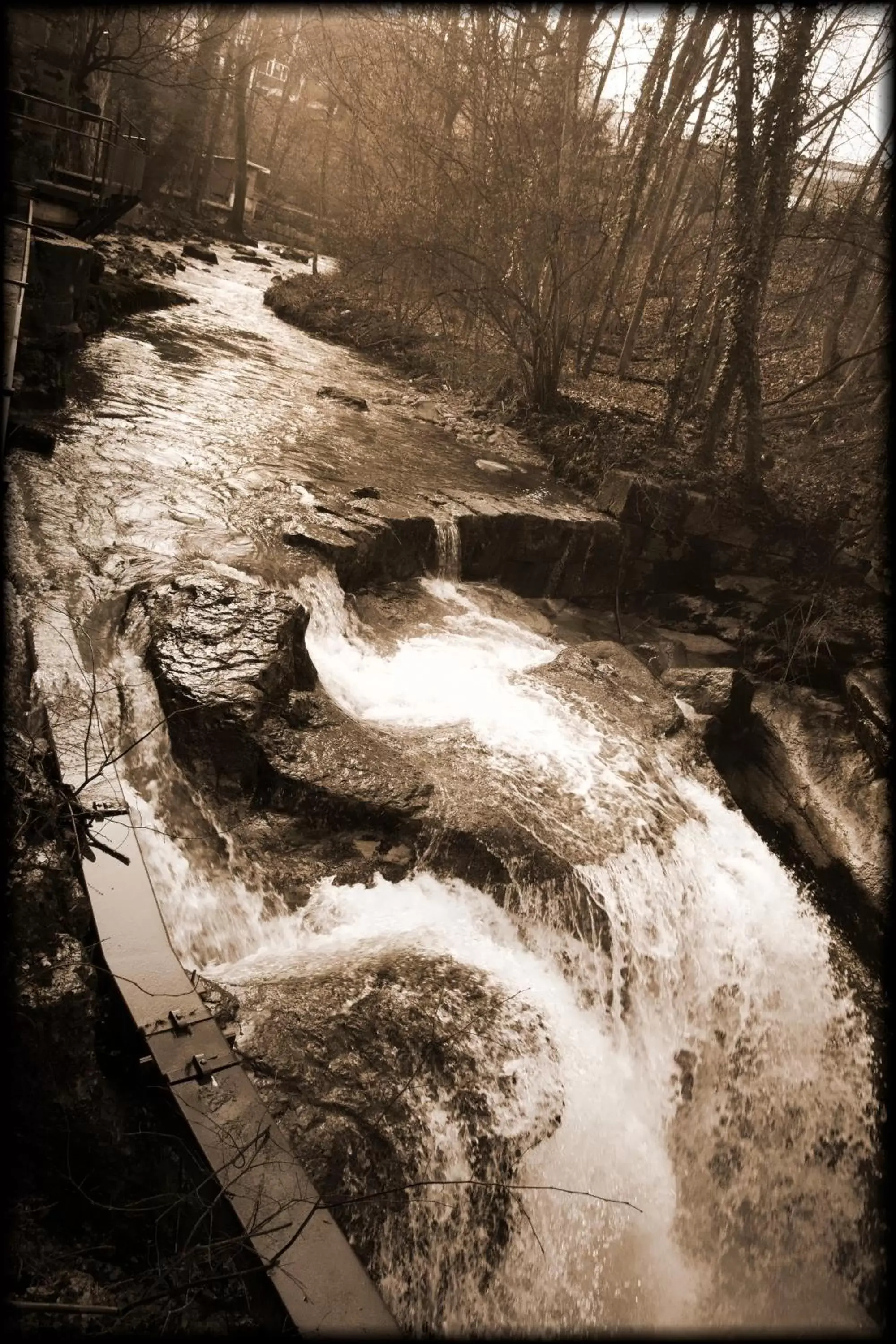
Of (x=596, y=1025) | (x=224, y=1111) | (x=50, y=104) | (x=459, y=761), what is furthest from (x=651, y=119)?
(x=224, y=1111)

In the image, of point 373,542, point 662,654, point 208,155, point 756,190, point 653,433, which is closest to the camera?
point 373,542

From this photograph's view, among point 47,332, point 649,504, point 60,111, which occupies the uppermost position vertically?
point 60,111

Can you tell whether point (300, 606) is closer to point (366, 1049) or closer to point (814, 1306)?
point (366, 1049)

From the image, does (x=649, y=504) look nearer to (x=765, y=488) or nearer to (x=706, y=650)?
(x=765, y=488)

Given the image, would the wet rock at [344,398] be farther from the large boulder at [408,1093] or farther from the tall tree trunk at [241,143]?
the tall tree trunk at [241,143]

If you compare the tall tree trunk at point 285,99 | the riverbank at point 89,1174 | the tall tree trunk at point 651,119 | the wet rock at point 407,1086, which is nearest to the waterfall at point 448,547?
the wet rock at point 407,1086

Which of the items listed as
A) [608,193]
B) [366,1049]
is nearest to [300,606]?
[366,1049]

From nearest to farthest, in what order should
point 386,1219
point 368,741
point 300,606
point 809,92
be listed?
point 386,1219, point 368,741, point 300,606, point 809,92
